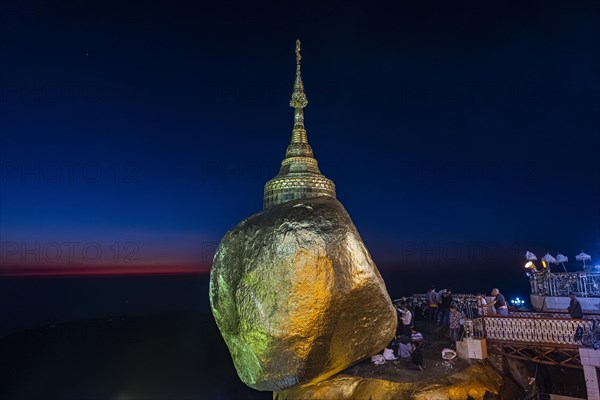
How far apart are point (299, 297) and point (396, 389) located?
449cm

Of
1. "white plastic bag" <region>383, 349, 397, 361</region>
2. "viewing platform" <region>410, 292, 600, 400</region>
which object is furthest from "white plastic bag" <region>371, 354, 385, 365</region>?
"viewing platform" <region>410, 292, 600, 400</region>

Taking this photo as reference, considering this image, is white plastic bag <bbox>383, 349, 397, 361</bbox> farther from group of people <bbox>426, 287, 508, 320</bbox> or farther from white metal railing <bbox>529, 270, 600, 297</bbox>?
white metal railing <bbox>529, 270, 600, 297</bbox>

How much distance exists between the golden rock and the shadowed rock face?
0.88 meters

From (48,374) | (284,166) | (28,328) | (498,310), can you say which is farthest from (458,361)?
(28,328)

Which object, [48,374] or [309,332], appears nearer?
[309,332]

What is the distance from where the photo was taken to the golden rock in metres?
10.2

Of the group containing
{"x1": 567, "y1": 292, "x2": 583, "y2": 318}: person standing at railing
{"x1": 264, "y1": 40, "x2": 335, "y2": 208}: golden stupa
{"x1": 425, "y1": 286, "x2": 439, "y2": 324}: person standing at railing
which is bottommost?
{"x1": 425, "y1": 286, "x2": 439, "y2": 324}: person standing at railing

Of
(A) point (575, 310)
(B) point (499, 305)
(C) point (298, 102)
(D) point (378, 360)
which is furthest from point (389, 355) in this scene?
(C) point (298, 102)

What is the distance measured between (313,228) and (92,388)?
28.2m

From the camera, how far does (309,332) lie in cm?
877

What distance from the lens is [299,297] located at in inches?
343

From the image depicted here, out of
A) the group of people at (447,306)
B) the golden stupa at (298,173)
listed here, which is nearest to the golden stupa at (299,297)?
the golden stupa at (298,173)

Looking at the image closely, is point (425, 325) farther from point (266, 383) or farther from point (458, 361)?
point (266, 383)

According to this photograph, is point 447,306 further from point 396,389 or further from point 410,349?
point 396,389
